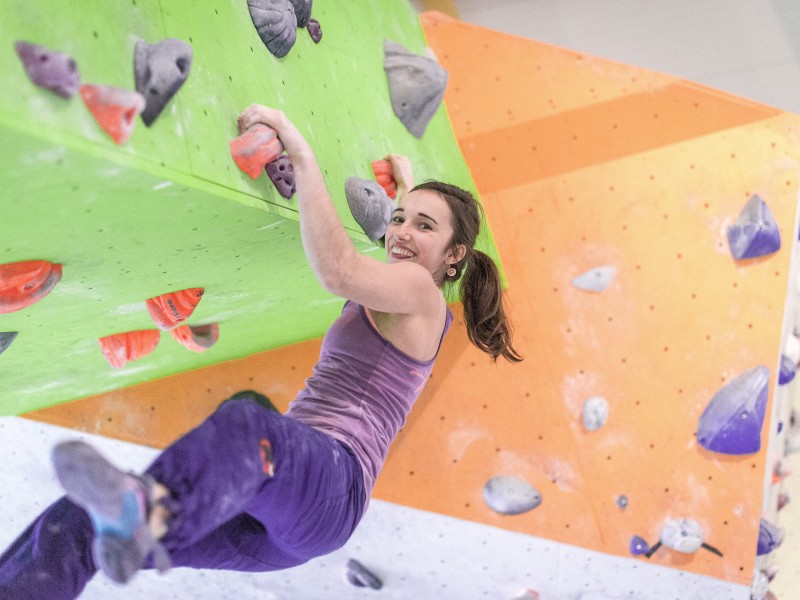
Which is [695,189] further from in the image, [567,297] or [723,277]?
[567,297]

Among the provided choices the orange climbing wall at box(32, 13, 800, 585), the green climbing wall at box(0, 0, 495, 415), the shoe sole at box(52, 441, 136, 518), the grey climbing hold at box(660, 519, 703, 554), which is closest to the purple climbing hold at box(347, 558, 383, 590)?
the orange climbing wall at box(32, 13, 800, 585)

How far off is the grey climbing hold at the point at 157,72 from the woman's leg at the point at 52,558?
0.63 meters

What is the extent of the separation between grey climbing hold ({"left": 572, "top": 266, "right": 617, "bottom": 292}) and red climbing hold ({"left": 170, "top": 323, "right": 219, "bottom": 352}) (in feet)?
3.92

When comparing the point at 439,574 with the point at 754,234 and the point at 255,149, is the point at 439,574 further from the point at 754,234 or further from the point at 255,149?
the point at 255,149

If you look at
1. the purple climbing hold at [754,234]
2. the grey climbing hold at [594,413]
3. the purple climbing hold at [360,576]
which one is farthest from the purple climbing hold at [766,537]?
the purple climbing hold at [360,576]

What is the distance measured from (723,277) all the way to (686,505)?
744 mm

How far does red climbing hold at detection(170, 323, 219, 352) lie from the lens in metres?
2.16

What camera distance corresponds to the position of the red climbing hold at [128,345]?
2.06 m

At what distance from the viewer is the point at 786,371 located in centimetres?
286

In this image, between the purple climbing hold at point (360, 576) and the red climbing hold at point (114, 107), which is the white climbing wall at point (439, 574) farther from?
the red climbing hold at point (114, 107)

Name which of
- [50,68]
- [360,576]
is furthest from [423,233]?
[360,576]

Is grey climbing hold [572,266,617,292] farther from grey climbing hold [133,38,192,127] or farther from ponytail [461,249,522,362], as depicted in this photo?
grey climbing hold [133,38,192,127]

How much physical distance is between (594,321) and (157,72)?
188 centimetres

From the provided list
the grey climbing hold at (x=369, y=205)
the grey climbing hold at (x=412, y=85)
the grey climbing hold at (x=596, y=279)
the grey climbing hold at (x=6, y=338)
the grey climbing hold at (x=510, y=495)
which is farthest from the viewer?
the grey climbing hold at (x=596, y=279)
